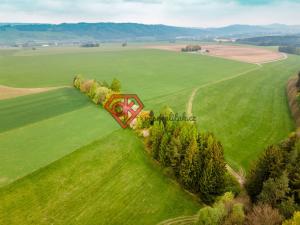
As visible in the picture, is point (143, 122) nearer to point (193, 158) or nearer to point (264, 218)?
point (193, 158)

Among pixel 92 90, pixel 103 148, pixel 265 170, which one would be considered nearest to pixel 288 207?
pixel 265 170

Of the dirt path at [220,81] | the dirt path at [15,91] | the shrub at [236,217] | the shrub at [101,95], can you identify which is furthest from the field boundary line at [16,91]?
the shrub at [236,217]

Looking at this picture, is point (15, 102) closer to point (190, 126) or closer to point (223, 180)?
point (190, 126)

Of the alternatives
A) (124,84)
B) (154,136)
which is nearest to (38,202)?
(154,136)

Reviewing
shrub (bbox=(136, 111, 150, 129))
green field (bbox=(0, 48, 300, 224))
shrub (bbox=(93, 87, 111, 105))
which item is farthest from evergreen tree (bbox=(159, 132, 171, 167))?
shrub (bbox=(93, 87, 111, 105))

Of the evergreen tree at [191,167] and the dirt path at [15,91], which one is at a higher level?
the evergreen tree at [191,167]

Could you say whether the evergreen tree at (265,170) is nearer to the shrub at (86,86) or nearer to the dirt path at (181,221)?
the dirt path at (181,221)
